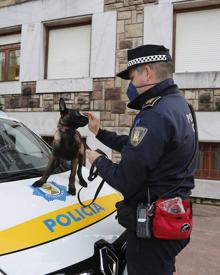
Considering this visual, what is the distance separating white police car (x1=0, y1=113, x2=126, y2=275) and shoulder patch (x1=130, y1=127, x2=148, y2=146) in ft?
2.05

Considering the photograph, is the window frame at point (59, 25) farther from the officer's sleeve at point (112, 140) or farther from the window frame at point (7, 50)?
the officer's sleeve at point (112, 140)

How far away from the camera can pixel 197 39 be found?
7.65 m

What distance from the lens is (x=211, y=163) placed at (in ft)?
24.3

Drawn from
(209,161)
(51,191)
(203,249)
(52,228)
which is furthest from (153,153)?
(209,161)

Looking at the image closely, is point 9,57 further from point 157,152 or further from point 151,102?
point 157,152

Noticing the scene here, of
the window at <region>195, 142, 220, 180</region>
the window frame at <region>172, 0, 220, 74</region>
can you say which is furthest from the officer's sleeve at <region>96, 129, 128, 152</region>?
the window frame at <region>172, 0, 220, 74</region>

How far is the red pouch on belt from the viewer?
1.97 meters

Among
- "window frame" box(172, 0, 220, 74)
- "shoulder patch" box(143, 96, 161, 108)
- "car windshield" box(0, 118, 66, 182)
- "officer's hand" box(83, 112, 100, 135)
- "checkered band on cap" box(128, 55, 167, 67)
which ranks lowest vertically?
"car windshield" box(0, 118, 66, 182)

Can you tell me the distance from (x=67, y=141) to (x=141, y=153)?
721 mm

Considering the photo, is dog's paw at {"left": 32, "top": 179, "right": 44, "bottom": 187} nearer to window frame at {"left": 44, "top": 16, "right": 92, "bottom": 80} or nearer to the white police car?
the white police car

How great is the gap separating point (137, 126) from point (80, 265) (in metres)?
0.79

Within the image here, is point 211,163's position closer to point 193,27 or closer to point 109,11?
point 193,27

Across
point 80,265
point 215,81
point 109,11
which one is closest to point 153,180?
point 80,265

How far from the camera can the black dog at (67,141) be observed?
2432 mm
